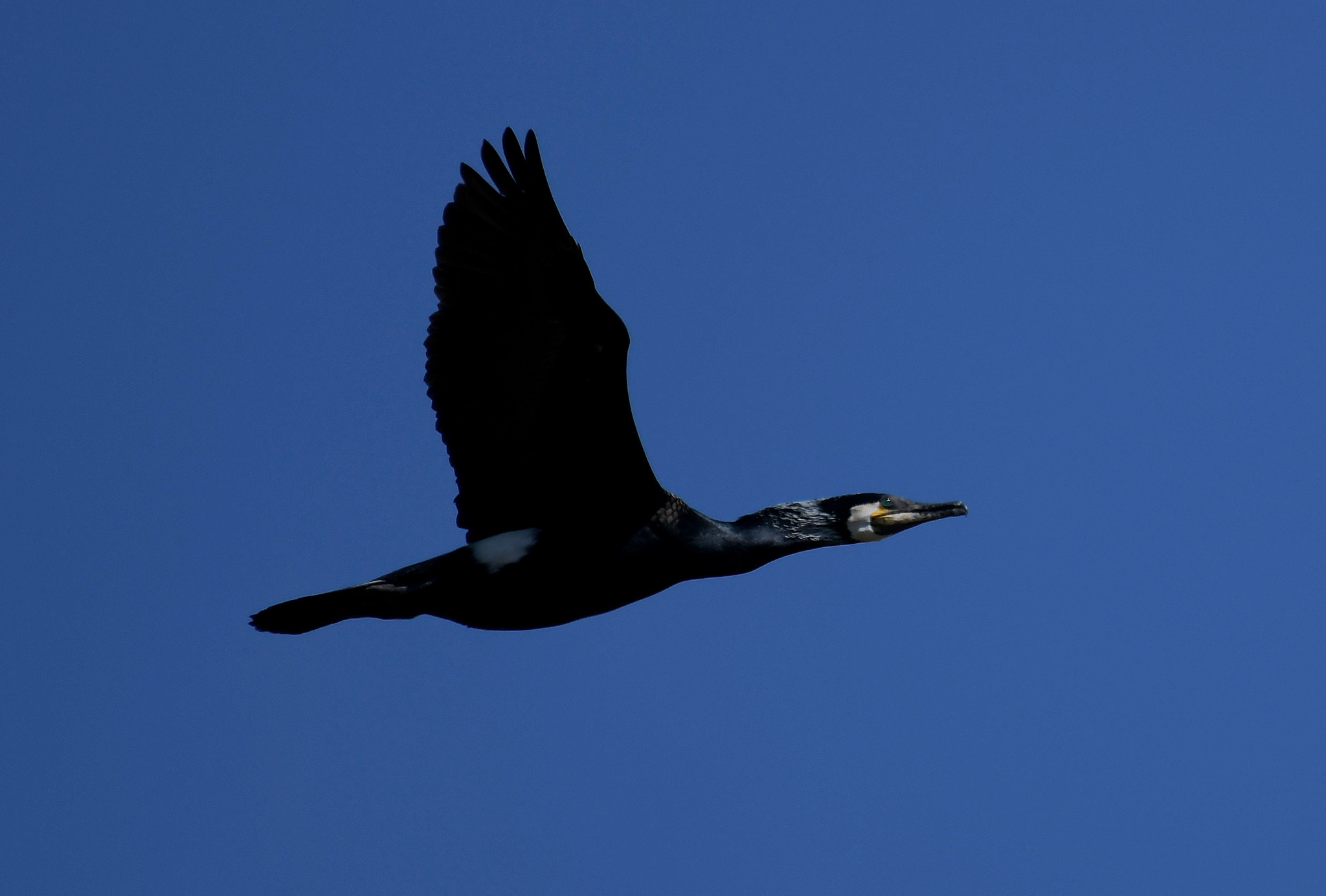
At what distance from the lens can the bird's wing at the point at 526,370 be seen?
800 centimetres

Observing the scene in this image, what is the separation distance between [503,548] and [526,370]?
0.95 m

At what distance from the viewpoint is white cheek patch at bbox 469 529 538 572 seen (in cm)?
840

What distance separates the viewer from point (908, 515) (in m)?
9.20

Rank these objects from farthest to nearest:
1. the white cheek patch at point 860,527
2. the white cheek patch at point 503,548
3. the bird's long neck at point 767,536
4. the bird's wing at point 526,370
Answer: the white cheek patch at point 860,527, the bird's long neck at point 767,536, the white cheek patch at point 503,548, the bird's wing at point 526,370

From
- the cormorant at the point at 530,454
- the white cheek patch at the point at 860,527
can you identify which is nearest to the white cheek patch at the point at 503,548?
the cormorant at the point at 530,454

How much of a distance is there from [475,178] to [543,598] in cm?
219

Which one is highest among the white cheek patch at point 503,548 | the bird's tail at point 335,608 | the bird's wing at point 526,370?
the bird's wing at point 526,370

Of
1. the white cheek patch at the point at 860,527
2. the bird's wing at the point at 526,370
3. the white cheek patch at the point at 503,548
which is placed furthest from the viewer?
the white cheek patch at the point at 860,527

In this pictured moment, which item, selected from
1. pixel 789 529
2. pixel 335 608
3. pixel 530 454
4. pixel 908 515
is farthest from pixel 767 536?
pixel 335 608

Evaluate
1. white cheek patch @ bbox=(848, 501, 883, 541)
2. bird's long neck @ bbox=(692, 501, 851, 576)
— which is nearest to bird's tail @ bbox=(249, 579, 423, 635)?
bird's long neck @ bbox=(692, 501, 851, 576)

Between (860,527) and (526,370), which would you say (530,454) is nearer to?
(526,370)

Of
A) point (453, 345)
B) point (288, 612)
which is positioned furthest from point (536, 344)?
point (288, 612)

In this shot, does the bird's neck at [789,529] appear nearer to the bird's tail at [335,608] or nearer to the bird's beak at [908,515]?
the bird's beak at [908,515]

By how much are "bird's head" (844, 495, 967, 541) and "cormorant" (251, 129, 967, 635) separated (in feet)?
1.99
